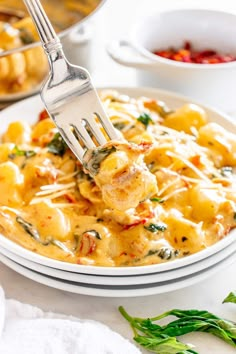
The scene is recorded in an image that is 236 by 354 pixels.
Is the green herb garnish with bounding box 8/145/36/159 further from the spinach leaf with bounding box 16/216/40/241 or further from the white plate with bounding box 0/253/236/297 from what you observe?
the white plate with bounding box 0/253/236/297

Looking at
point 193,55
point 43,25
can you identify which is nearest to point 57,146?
point 43,25

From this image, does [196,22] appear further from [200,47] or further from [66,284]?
[66,284]

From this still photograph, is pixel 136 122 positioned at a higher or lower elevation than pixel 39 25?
lower

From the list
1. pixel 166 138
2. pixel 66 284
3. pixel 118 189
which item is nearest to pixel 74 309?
pixel 66 284

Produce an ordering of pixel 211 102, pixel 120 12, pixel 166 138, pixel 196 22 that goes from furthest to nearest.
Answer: pixel 120 12 < pixel 196 22 < pixel 211 102 < pixel 166 138

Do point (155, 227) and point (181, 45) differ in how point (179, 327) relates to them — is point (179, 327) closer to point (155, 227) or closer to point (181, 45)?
point (155, 227)

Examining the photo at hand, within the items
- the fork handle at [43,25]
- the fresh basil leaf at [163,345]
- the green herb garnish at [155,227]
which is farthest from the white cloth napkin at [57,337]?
the fork handle at [43,25]

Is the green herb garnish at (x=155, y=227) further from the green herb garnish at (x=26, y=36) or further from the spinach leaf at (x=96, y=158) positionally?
the green herb garnish at (x=26, y=36)

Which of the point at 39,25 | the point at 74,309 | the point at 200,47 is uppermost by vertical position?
the point at 39,25
